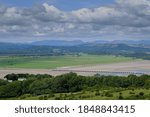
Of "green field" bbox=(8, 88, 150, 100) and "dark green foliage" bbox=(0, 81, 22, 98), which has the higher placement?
"green field" bbox=(8, 88, 150, 100)

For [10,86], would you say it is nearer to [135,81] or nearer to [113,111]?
[135,81]

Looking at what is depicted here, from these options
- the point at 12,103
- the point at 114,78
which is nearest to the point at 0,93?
the point at 114,78

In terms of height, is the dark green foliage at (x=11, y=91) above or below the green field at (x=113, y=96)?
below

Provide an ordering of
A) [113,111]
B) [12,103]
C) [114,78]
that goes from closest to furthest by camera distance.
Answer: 1. [113,111]
2. [12,103]
3. [114,78]

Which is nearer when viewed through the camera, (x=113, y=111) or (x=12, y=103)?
(x=113, y=111)

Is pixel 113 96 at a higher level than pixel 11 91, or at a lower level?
higher

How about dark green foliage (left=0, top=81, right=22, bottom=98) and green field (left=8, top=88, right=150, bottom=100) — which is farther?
dark green foliage (left=0, top=81, right=22, bottom=98)

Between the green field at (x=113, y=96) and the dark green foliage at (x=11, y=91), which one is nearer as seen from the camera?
the green field at (x=113, y=96)

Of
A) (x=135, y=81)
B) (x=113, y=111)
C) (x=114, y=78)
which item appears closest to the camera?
(x=113, y=111)

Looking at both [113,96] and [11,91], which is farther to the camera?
[11,91]

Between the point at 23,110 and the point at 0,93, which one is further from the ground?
the point at 23,110

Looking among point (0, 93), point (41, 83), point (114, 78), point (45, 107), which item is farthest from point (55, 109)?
point (114, 78)
